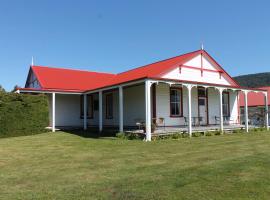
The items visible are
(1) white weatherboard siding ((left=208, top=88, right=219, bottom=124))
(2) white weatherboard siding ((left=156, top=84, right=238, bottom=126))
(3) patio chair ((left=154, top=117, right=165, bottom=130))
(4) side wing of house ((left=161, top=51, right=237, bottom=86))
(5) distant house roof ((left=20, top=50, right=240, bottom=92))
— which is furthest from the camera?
(1) white weatherboard siding ((left=208, top=88, right=219, bottom=124))

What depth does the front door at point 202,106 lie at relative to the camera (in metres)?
21.1

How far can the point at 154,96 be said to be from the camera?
1867 centimetres

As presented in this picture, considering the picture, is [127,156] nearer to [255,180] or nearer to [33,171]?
[33,171]

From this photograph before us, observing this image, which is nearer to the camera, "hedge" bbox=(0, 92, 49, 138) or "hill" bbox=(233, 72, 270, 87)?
"hedge" bbox=(0, 92, 49, 138)

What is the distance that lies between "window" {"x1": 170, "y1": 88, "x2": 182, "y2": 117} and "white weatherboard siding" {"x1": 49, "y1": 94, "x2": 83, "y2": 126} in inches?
295

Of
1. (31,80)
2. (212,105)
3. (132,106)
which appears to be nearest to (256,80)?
(212,105)

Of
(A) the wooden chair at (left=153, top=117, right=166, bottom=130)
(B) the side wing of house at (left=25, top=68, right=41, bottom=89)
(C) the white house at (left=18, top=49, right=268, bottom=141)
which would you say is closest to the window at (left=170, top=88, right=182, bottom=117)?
(C) the white house at (left=18, top=49, right=268, bottom=141)

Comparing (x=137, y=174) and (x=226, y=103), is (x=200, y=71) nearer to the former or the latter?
(x=226, y=103)

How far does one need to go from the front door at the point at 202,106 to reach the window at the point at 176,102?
72.5 inches

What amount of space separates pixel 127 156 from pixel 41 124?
1043 cm

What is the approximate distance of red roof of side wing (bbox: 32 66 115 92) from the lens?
22.2 metres

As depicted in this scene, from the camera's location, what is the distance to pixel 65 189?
593cm

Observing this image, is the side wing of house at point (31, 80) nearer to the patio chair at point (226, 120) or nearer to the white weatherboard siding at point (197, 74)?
the white weatherboard siding at point (197, 74)

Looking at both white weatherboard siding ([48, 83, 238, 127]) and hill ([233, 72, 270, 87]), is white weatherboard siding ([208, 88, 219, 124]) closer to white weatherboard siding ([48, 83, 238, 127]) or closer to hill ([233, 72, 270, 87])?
white weatherboard siding ([48, 83, 238, 127])
